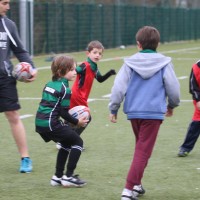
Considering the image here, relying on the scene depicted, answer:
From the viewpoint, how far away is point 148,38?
21.3ft

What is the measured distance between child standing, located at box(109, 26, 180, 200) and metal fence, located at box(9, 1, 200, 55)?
70.2 ft

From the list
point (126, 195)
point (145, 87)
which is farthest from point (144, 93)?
point (126, 195)

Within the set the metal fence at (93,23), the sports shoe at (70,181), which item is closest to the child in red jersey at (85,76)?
the sports shoe at (70,181)

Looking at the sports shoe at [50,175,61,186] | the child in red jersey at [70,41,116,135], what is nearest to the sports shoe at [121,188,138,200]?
the sports shoe at [50,175,61,186]

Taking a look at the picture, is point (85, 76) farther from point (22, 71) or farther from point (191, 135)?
point (22, 71)

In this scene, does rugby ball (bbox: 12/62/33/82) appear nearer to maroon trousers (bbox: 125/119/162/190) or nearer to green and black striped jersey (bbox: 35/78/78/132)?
green and black striped jersey (bbox: 35/78/78/132)

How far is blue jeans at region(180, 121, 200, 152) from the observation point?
8.63 m

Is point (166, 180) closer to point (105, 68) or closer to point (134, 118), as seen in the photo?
point (134, 118)

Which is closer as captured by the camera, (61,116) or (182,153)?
(61,116)

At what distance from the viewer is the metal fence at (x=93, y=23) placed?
98.6 ft

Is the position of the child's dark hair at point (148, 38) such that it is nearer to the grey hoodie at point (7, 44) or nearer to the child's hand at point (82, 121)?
the child's hand at point (82, 121)

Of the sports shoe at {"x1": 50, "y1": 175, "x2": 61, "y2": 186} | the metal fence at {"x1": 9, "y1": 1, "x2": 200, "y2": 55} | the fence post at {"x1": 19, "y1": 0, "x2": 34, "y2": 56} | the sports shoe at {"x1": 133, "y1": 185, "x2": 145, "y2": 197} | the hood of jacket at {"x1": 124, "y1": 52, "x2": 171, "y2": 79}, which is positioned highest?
the hood of jacket at {"x1": 124, "y1": 52, "x2": 171, "y2": 79}

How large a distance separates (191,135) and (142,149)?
228 centimetres

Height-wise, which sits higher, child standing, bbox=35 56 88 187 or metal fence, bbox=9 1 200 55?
child standing, bbox=35 56 88 187
